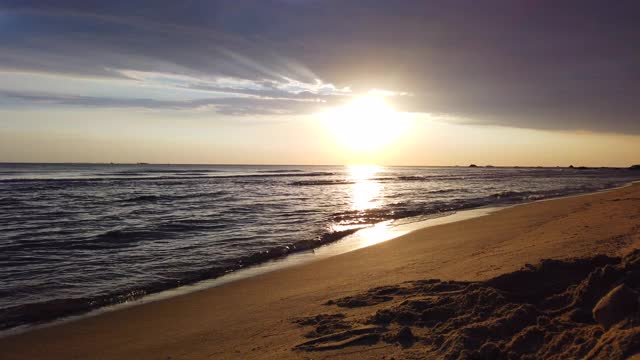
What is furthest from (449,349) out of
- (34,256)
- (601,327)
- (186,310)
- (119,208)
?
(119,208)

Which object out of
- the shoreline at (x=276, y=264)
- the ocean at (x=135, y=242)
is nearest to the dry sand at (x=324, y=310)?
the shoreline at (x=276, y=264)

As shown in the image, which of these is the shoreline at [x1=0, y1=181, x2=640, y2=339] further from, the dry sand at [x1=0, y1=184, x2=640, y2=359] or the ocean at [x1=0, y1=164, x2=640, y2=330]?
the dry sand at [x1=0, y1=184, x2=640, y2=359]

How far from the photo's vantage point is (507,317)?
428 centimetres

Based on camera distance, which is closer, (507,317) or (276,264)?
(507,317)

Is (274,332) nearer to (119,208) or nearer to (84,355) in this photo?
(84,355)

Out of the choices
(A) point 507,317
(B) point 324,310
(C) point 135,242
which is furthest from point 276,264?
(A) point 507,317

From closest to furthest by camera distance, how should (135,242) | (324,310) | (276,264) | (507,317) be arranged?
(507,317)
(324,310)
(276,264)
(135,242)

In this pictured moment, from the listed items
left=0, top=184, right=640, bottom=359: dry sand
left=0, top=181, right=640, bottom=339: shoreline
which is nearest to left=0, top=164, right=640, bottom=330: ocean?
left=0, top=181, right=640, bottom=339: shoreline

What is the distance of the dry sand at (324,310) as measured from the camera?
15.1 feet

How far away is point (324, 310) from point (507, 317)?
2408mm

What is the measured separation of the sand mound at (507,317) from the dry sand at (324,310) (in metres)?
0.02

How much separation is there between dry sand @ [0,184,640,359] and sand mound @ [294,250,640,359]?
24 mm

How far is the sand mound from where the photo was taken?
3.62m

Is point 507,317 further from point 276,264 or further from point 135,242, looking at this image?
point 135,242
